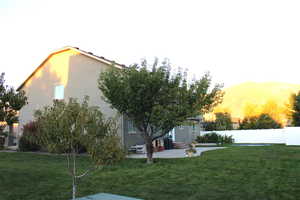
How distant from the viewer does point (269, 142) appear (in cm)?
2544

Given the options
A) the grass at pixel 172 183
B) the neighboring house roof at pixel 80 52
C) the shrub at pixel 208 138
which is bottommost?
the grass at pixel 172 183

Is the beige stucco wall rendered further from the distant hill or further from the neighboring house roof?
the distant hill

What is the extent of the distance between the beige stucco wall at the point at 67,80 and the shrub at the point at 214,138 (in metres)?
13.2

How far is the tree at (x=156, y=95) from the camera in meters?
11.4

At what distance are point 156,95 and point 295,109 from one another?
23.1 m

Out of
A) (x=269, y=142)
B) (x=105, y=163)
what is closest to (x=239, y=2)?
(x=105, y=163)

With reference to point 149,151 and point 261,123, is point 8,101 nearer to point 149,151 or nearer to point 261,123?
point 149,151

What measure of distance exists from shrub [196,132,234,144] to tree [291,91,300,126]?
7864 millimetres

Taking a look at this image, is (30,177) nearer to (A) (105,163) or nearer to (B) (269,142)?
(A) (105,163)

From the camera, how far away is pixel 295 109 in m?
27.9

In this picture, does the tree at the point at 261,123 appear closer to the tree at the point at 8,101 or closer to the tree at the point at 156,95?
the tree at the point at 156,95

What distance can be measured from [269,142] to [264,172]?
62.2 feet

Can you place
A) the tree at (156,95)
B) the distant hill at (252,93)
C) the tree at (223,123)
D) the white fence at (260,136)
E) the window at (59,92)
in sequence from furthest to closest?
the distant hill at (252,93) < the tree at (223,123) < the white fence at (260,136) < the window at (59,92) < the tree at (156,95)

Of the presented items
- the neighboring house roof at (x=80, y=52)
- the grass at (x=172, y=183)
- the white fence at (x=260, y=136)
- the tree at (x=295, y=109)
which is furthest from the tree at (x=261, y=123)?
the grass at (x=172, y=183)
